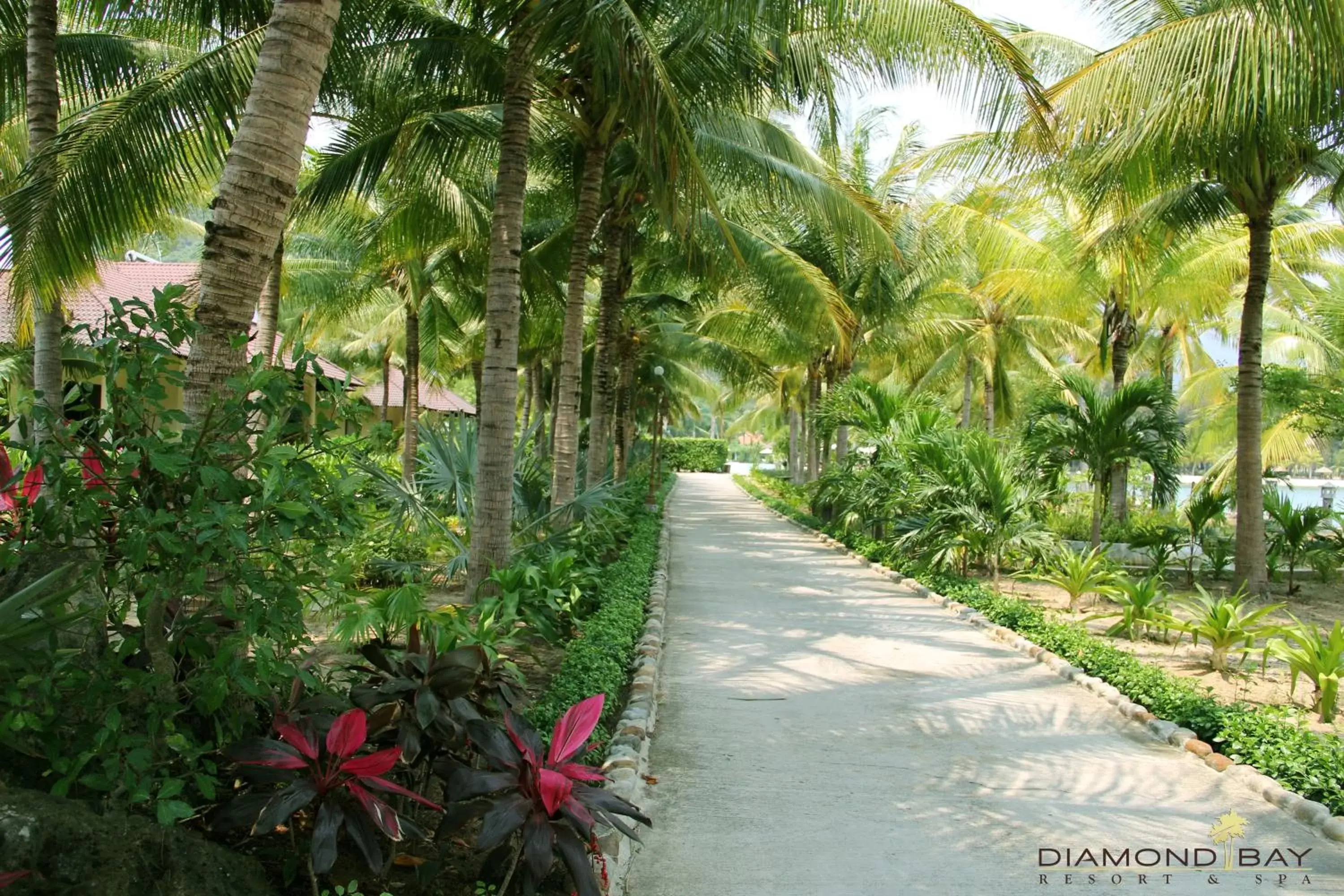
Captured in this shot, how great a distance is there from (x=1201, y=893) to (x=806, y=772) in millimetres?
1910

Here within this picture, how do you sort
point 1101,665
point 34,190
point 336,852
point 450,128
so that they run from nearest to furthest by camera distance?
point 336,852 < point 34,190 < point 1101,665 < point 450,128

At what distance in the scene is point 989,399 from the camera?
85.2ft

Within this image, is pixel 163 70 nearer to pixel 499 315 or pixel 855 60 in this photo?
pixel 499 315

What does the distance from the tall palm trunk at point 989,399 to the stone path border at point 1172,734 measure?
16.3m

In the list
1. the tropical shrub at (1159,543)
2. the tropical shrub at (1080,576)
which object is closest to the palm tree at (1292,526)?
the tropical shrub at (1159,543)

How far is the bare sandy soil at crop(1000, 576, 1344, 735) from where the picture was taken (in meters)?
6.56

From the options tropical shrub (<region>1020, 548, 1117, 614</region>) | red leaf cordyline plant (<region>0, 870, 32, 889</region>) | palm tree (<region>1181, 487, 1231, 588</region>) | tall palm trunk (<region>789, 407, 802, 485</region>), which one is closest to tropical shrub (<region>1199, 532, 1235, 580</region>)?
palm tree (<region>1181, 487, 1231, 588</region>)

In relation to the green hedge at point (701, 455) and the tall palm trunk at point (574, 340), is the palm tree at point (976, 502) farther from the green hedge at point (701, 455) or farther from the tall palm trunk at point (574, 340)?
the green hedge at point (701, 455)

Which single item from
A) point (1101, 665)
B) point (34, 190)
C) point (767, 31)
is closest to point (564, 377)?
point (767, 31)

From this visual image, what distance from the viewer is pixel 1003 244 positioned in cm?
1619

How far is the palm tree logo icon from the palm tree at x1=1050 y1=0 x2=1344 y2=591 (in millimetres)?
4712

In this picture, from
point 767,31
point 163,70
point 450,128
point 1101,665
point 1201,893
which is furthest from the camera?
point 163,70

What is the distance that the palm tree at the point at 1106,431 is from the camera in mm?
10430

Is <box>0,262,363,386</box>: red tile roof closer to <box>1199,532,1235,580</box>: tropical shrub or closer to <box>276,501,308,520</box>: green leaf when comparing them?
<box>276,501,308,520</box>: green leaf
